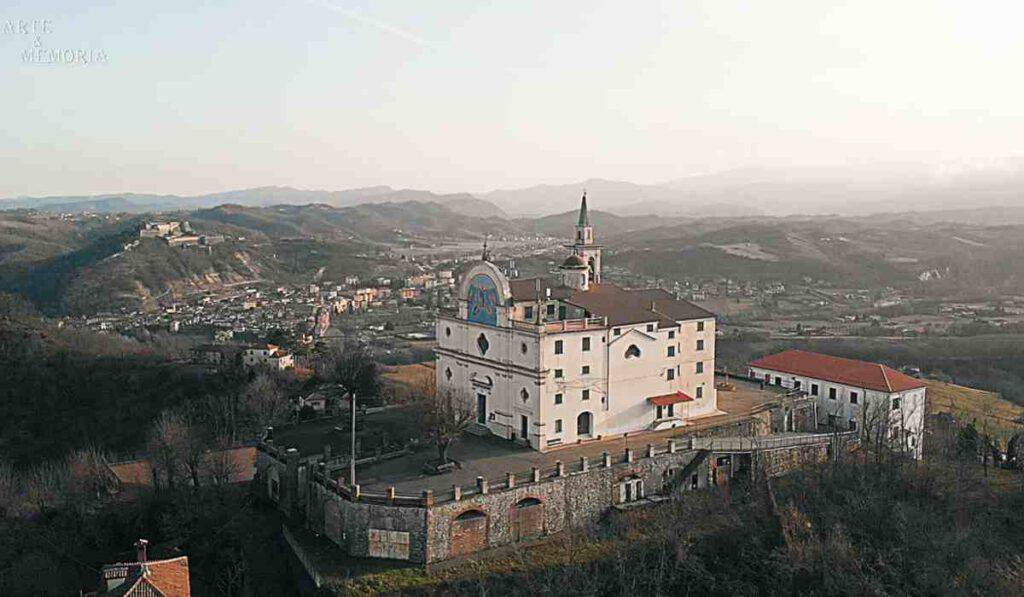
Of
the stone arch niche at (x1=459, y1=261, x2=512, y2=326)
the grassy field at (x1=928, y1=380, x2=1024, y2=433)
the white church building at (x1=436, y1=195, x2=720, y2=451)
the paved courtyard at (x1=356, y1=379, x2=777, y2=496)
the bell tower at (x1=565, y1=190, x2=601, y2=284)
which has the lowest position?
the grassy field at (x1=928, y1=380, x2=1024, y2=433)

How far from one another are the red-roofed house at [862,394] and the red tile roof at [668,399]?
28.6 feet

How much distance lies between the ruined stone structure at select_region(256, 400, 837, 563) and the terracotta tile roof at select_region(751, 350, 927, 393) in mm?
5462

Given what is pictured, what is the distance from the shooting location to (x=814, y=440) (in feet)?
135

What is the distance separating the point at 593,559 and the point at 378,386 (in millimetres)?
29640

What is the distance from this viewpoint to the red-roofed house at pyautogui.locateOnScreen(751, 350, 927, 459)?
43.3m

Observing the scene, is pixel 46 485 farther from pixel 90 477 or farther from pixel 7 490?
pixel 90 477

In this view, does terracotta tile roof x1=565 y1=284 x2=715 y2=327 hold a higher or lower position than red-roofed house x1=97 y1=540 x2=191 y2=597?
higher

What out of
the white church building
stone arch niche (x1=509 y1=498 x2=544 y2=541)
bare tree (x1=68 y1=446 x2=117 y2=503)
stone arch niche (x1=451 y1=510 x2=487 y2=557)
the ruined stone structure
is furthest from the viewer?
bare tree (x1=68 y1=446 x2=117 y2=503)

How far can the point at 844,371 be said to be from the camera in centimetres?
4700

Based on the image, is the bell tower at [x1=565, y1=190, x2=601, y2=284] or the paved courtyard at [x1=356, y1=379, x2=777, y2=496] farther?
the bell tower at [x1=565, y1=190, x2=601, y2=284]

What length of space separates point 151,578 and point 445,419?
47.1ft

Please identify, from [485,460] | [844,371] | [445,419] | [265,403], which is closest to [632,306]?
[485,460]

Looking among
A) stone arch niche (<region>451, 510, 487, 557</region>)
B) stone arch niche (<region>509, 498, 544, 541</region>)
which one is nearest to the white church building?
stone arch niche (<region>509, 498, 544, 541</region>)

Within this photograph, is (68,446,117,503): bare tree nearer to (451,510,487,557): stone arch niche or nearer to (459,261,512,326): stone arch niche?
(451,510,487,557): stone arch niche
